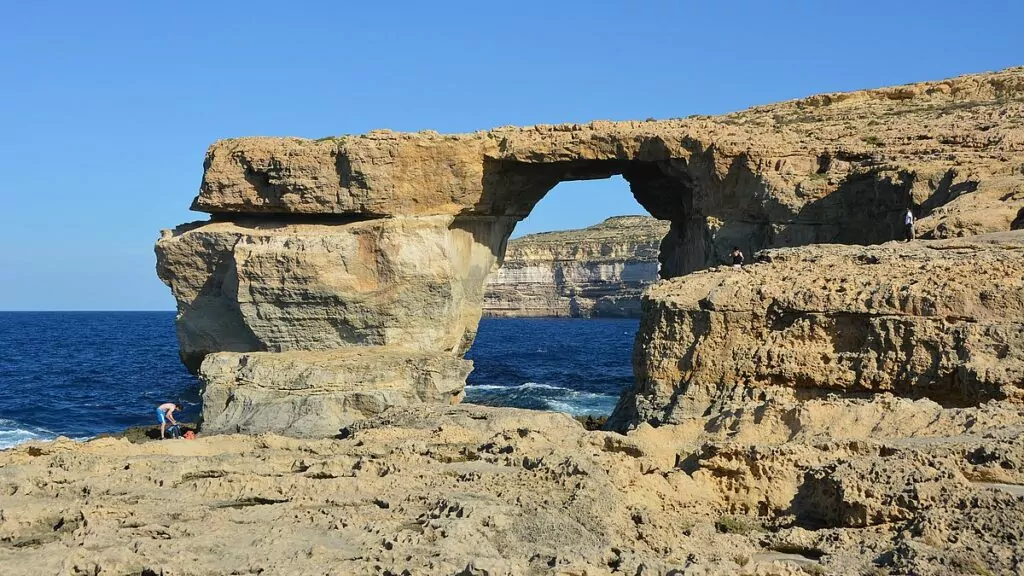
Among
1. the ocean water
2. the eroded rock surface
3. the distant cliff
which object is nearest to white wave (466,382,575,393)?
the ocean water

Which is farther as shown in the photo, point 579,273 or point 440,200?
point 579,273

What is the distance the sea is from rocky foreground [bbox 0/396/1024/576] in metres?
16.4

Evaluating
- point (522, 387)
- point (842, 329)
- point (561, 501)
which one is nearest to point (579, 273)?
point (522, 387)

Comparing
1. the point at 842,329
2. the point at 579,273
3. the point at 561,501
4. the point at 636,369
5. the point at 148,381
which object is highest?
the point at 579,273

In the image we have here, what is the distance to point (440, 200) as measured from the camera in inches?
1076

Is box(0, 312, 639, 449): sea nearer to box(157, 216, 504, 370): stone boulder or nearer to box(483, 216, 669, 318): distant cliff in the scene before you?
box(157, 216, 504, 370): stone boulder

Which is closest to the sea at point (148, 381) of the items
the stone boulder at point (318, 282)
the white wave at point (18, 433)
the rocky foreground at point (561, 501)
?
the white wave at point (18, 433)

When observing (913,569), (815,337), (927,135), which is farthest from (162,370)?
(913,569)

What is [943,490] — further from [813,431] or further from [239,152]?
[239,152]

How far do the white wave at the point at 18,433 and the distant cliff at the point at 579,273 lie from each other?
2325 inches

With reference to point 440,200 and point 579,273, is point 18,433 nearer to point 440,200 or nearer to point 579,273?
point 440,200

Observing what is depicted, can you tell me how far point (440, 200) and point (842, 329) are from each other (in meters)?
15.0

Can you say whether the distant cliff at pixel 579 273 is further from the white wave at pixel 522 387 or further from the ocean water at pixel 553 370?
the white wave at pixel 522 387

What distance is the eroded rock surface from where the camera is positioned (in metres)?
12.8
